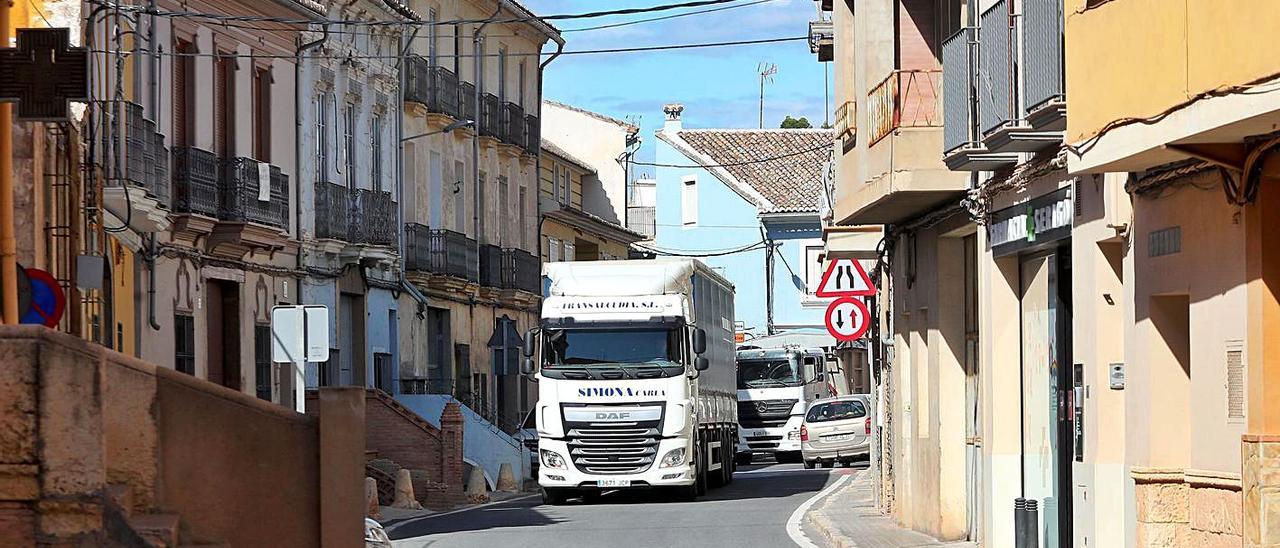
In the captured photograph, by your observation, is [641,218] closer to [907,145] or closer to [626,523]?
[626,523]

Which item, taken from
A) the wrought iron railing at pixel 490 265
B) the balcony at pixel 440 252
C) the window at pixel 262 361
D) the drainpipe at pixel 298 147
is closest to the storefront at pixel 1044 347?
the window at pixel 262 361

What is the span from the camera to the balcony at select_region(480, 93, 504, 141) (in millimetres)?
48062

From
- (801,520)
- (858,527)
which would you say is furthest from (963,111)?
(801,520)

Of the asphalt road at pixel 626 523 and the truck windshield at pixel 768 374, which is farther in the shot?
the truck windshield at pixel 768 374

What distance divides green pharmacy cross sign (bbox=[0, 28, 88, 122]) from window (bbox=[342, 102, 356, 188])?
834 inches

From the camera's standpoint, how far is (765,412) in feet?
160

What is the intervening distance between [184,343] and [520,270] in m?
22.3

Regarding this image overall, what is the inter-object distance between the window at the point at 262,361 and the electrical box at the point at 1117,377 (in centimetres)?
1974

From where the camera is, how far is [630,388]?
30.3 metres

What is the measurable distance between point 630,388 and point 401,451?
443cm

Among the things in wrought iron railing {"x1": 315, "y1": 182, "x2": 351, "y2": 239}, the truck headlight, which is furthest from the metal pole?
wrought iron railing {"x1": 315, "y1": 182, "x2": 351, "y2": 239}

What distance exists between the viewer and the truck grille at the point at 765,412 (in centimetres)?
4869

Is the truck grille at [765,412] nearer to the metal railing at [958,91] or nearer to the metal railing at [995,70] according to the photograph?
the metal railing at [958,91]

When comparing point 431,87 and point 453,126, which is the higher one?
point 431,87
